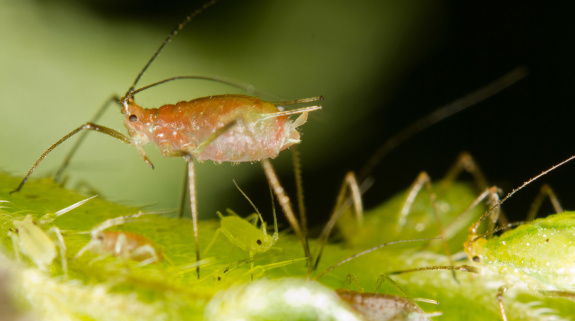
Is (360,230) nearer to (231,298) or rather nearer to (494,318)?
(494,318)

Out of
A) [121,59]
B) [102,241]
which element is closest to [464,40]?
[121,59]

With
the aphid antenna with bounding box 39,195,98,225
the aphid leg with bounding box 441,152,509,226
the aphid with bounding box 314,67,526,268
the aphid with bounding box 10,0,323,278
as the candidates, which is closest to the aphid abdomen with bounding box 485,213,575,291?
the aphid with bounding box 314,67,526,268

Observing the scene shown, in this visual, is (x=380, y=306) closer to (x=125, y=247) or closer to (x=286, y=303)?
(x=286, y=303)

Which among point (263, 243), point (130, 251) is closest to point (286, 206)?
point (263, 243)

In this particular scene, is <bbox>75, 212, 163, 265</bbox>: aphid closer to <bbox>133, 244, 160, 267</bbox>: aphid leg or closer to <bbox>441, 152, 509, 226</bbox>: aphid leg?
<bbox>133, 244, 160, 267</bbox>: aphid leg

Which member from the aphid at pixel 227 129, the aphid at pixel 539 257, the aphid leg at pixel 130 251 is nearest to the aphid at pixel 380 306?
the aphid leg at pixel 130 251

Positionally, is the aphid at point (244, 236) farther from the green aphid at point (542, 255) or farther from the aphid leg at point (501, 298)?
the green aphid at point (542, 255)
